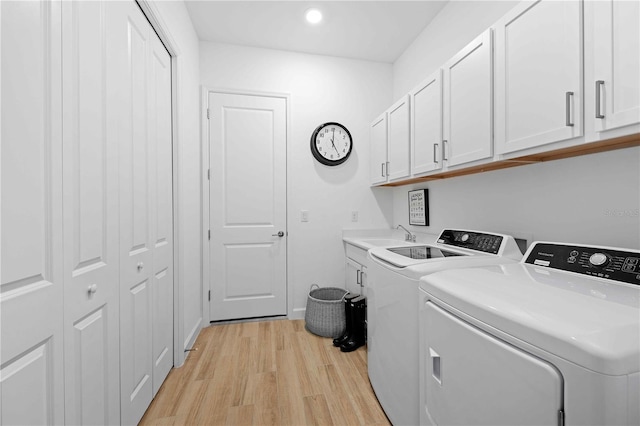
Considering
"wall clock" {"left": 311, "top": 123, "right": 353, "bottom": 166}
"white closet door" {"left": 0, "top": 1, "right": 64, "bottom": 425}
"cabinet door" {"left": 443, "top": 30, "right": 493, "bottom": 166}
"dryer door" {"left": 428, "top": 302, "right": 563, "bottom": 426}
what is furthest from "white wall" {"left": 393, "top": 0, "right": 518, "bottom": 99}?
"white closet door" {"left": 0, "top": 1, "right": 64, "bottom": 425}

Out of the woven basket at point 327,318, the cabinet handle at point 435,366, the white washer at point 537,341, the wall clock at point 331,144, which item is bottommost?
the woven basket at point 327,318

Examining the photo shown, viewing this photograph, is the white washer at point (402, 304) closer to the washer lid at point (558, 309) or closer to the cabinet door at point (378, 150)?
the washer lid at point (558, 309)

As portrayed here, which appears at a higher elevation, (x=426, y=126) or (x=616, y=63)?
(x=426, y=126)

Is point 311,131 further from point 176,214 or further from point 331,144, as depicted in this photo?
point 176,214

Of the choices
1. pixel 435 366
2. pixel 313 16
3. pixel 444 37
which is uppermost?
pixel 313 16

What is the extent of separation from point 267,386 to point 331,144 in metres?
2.20

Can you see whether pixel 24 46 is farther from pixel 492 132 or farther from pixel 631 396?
pixel 492 132

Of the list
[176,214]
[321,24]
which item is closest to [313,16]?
[321,24]

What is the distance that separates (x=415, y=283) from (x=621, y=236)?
84cm

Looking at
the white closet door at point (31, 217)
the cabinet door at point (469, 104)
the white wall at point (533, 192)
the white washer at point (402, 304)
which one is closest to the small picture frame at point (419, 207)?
the white wall at point (533, 192)

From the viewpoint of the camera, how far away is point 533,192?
57.6 inches

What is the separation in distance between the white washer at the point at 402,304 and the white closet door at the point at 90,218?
4.15ft

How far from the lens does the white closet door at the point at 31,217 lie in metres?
0.65

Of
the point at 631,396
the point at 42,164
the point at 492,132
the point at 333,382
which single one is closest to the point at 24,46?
the point at 42,164
